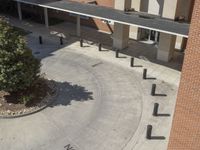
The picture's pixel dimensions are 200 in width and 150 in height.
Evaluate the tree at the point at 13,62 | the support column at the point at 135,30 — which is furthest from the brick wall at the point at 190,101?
the support column at the point at 135,30

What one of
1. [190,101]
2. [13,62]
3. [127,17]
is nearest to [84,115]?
[13,62]

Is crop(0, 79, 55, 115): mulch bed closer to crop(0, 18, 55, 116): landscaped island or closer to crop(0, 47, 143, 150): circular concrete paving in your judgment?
crop(0, 18, 55, 116): landscaped island

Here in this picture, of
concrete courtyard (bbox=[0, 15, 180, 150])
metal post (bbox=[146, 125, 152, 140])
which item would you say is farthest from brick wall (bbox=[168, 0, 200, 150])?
concrete courtyard (bbox=[0, 15, 180, 150])

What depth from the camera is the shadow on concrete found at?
21281 millimetres

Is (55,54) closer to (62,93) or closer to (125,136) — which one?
(62,93)

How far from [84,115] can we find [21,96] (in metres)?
4.98

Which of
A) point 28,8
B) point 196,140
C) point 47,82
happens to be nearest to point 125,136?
point 196,140

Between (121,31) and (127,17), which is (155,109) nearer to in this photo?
(127,17)

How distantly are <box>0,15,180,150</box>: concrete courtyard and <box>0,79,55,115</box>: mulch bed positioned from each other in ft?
2.56

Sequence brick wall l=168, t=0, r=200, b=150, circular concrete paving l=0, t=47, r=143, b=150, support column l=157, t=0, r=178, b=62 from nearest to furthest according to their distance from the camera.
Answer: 1. brick wall l=168, t=0, r=200, b=150
2. circular concrete paving l=0, t=47, r=143, b=150
3. support column l=157, t=0, r=178, b=62

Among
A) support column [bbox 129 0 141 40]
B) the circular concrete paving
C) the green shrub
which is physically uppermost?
support column [bbox 129 0 141 40]

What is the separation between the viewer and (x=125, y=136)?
17.9m

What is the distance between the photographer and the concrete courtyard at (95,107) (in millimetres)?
17453

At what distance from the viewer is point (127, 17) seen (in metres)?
26.5
